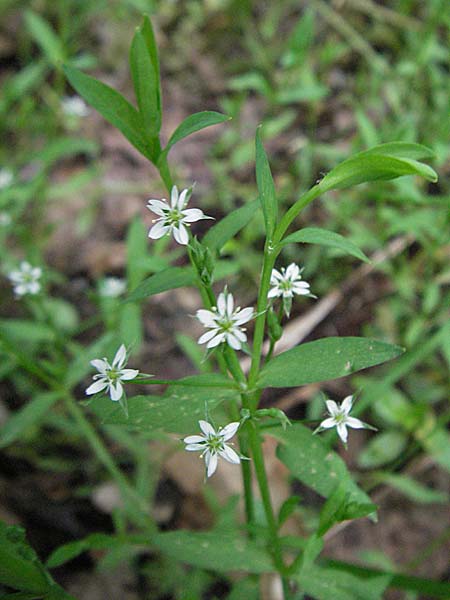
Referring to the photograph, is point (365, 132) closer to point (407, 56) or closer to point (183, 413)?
point (407, 56)

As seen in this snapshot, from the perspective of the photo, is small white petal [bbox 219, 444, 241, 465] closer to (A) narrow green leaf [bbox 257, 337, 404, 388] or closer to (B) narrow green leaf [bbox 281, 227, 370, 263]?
(A) narrow green leaf [bbox 257, 337, 404, 388]

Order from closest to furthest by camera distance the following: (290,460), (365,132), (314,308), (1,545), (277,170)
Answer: (1,545) < (290,460) < (365,132) < (314,308) < (277,170)

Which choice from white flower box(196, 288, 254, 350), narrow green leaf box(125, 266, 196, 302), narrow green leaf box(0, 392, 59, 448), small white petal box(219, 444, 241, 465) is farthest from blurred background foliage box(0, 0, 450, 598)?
small white petal box(219, 444, 241, 465)

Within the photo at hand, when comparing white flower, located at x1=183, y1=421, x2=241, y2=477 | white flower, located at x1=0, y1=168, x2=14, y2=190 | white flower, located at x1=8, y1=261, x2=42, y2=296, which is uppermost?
white flower, located at x1=0, y1=168, x2=14, y2=190

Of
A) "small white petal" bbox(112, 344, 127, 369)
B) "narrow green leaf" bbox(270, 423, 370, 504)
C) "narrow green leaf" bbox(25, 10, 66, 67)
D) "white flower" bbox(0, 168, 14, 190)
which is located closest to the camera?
"small white petal" bbox(112, 344, 127, 369)

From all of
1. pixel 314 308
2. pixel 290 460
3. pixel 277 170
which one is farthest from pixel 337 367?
pixel 277 170

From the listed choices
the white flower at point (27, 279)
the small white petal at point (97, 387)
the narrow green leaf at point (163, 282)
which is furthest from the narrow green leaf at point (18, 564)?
the white flower at point (27, 279)

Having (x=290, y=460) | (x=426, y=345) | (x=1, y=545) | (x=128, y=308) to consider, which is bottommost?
(x=1, y=545)
